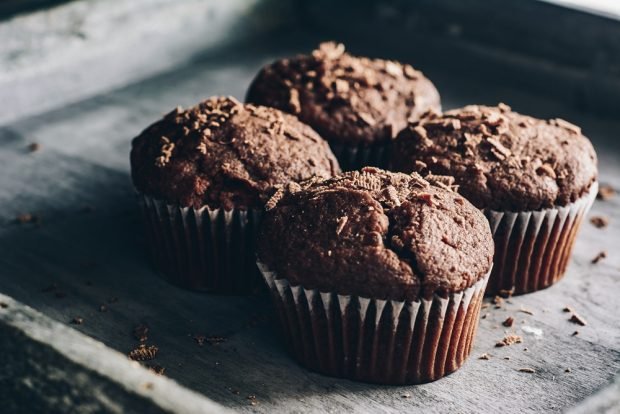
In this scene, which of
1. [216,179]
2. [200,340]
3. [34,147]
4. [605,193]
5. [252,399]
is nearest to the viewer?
[252,399]

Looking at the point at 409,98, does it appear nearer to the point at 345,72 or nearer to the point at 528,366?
the point at 345,72

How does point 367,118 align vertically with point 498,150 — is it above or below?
below

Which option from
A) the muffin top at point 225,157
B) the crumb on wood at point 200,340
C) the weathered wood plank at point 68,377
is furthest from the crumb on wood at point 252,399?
the muffin top at point 225,157

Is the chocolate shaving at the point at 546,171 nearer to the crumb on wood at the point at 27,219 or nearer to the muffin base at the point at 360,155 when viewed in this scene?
the muffin base at the point at 360,155

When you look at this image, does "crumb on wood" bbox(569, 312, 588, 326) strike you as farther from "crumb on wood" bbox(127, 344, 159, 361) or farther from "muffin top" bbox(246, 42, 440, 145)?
"crumb on wood" bbox(127, 344, 159, 361)

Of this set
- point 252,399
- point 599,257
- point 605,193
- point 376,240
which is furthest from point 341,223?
point 605,193

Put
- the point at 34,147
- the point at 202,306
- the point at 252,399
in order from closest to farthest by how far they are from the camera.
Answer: the point at 252,399, the point at 202,306, the point at 34,147

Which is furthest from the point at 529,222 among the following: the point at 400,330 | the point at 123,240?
the point at 123,240

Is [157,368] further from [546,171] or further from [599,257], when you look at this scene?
[599,257]

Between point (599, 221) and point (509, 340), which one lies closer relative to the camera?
point (509, 340)
